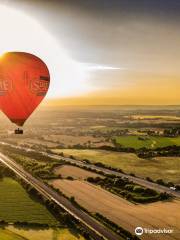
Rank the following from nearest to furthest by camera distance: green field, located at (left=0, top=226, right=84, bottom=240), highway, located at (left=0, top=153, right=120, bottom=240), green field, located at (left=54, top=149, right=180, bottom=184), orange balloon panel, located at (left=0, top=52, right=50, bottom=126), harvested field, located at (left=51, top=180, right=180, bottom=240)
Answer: orange balloon panel, located at (left=0, top=52, right=50, bottom=126), green field, located at (left=0, top=226, right=84, bottom=240), highway, located at (left=0, top=153, right=120, bottom=240), harvested field, located at (left=51, top=180, right=180, bottom=240), green field, located at (left=54, top=149, right=180, bottom=184)

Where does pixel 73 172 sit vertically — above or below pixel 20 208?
above

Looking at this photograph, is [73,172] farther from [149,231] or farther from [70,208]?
[149,231]

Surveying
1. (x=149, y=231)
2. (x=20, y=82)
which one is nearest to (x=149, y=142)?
(x=149, y=231)

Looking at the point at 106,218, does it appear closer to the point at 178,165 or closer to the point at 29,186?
the point at 29,186

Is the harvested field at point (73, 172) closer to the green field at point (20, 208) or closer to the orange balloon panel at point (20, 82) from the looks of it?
the green field at point (20, 208)

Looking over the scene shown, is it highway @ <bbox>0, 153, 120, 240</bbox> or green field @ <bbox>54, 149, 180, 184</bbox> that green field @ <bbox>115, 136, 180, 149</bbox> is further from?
highway @ <bbox>0, 153, 120, 240</bbox>

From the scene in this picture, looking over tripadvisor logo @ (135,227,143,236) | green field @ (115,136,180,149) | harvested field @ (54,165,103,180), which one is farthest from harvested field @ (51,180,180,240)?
green field @ (115,136,180,149)
